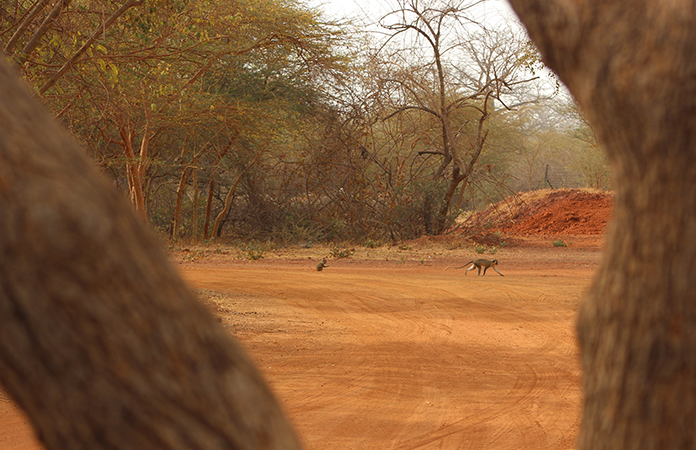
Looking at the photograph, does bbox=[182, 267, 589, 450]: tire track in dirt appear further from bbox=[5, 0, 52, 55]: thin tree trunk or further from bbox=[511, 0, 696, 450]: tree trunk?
bbox=[5, 0, 52, 55]: thin tree trunk

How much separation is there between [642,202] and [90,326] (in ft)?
3.06

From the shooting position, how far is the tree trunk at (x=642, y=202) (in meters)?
1.06

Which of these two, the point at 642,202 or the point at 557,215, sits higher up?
the point at 557,215

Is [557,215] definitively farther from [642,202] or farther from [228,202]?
[642,202]

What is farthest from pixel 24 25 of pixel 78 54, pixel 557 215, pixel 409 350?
pixel 557 215

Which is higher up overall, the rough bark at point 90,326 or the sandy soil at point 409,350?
the rough bark at point 90,326

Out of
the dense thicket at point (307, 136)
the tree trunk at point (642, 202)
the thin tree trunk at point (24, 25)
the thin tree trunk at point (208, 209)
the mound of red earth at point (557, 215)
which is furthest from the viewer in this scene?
the mound of red earth at point (557, 215)

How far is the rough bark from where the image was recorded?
0.87 meters

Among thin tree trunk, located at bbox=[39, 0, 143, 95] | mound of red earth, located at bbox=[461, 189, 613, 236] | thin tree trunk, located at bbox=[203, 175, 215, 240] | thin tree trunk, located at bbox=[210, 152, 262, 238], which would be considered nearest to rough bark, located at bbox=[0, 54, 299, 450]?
thin tree trunk, located at bbox=[39, 0, 143, 95]

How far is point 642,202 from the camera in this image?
113 centimetres

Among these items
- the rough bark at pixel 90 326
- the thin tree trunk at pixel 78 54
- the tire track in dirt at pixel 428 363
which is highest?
the thin tree trunk at pixel 78 54

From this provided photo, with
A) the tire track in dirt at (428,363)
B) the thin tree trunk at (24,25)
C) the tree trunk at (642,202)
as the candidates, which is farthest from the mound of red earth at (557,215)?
the tree trunk at (642,202)

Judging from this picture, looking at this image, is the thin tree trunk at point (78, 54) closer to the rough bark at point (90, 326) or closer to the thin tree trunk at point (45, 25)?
the thin tree trunk at point (45, 25)

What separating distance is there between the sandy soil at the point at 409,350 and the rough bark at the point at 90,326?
3044 mm
